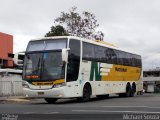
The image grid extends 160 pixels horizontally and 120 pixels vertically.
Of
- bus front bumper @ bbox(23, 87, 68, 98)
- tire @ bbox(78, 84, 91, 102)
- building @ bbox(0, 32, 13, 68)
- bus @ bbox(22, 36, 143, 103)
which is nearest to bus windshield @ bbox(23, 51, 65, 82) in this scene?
bus @ bbox(22, 36, 143, 103)

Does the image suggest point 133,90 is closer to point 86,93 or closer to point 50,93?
point 86,93

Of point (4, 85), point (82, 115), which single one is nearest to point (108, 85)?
point (4, 85)

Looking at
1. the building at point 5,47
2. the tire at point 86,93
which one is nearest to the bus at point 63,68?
the tire at point 86,93

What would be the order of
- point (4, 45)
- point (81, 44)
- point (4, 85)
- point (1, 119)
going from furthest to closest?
point (4, 45)
point (4, 85)
point (81, 44)
point (1, 119)

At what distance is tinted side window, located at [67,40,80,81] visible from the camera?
25172 millimetres

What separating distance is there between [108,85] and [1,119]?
62.1ft

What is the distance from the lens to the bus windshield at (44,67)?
24766 millimetres

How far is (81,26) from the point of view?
57.2 meters

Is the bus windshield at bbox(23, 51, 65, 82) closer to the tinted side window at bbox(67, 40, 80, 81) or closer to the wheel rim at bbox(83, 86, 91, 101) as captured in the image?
the tinted side window at bbox(67, 40, 80, 81)

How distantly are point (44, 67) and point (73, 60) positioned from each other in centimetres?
163

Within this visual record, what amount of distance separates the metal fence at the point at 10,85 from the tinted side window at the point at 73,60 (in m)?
15.1

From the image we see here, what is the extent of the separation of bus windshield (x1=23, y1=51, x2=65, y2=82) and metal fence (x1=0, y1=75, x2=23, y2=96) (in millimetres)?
14630

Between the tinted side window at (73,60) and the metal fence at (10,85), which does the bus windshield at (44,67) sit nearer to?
the tinted side window at (73,60)

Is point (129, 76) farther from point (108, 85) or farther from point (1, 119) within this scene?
point (1, 119)
